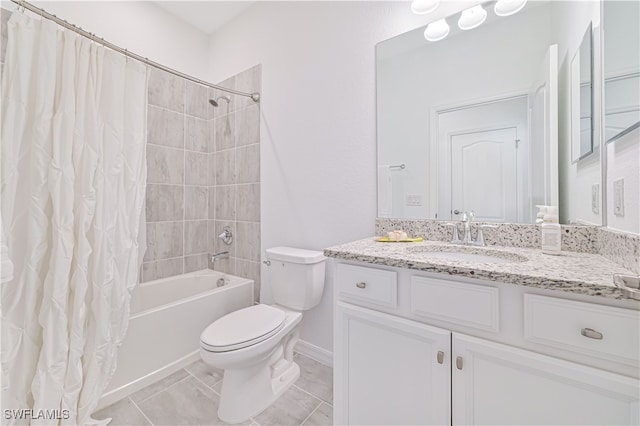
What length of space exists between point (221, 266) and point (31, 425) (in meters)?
1.43

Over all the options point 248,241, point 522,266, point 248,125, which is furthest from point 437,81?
point 248,241

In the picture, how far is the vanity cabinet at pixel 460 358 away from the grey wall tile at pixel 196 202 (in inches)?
73.1

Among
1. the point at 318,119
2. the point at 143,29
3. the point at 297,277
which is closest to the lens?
the point at 297,277

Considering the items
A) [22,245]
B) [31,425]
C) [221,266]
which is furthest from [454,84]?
[31,425]

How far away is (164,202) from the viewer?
7.39 feet

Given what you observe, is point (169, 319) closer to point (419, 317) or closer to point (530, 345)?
point (419, 317)

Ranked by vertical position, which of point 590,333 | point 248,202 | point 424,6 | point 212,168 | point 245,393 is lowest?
point 245,393

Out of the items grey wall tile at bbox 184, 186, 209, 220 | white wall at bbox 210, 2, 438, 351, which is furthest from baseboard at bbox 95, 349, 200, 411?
grey wall tile at bbox 184, 186, 209, 220

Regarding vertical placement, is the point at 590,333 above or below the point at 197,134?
below

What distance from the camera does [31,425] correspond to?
44.8 inches

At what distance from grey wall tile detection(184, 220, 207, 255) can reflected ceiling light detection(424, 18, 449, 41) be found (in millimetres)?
2277

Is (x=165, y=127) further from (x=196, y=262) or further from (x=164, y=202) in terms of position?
(x=196, y=262)

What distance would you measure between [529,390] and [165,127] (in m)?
2.71

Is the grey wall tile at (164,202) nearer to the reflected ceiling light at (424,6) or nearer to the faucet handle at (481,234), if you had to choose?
the reflected ceiling light at (424,6)
